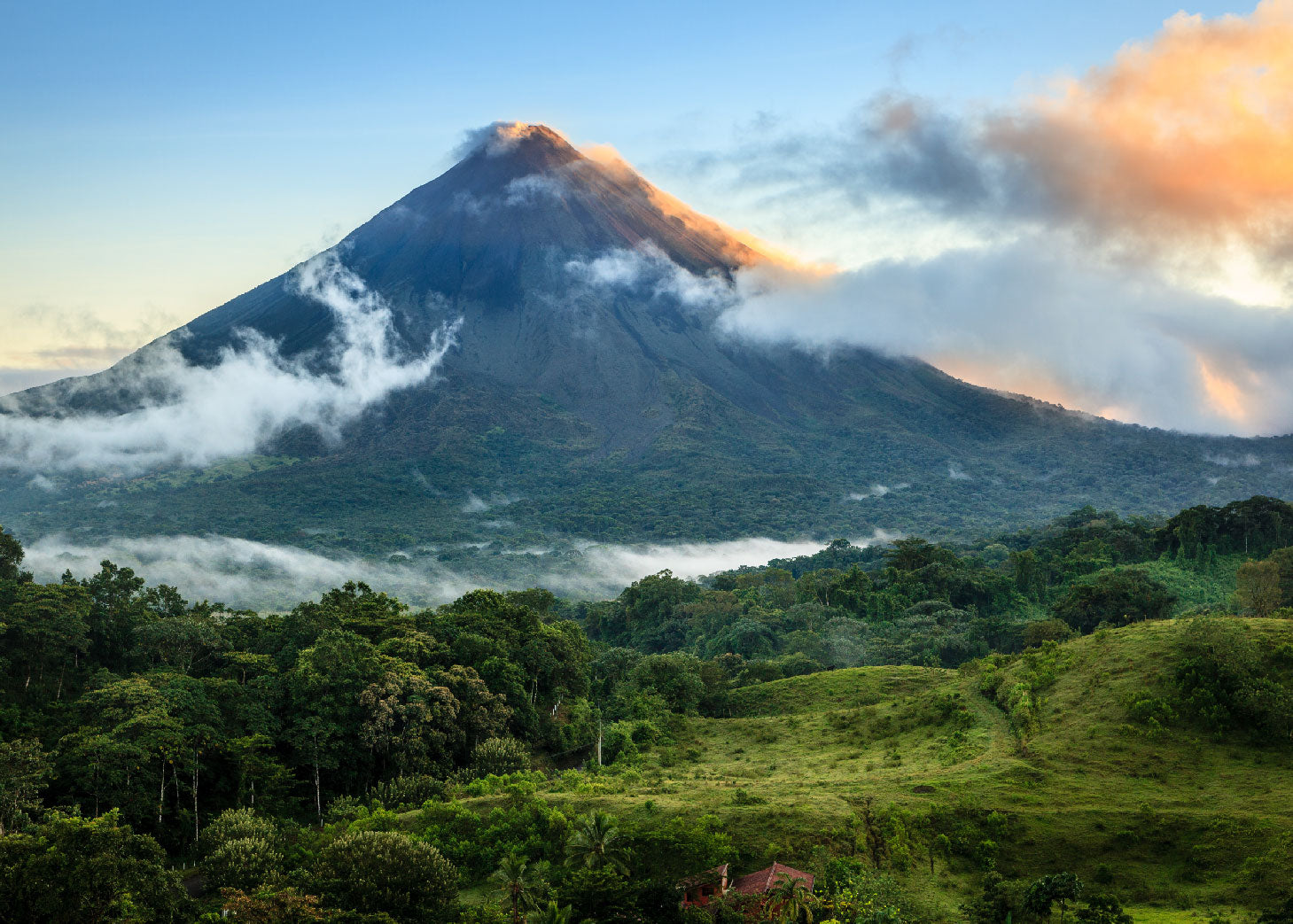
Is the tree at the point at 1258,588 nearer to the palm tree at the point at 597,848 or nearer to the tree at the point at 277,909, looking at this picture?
the palm tree at the point at 597,848

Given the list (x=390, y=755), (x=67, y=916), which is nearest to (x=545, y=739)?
(x=390, y=755)

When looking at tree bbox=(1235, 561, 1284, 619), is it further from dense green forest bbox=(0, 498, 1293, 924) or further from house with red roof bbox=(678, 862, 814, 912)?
house with red roof bbox=(678, 862, 814, 912)

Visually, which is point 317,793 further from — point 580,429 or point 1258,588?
point 580,429

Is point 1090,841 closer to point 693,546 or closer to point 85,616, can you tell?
point 85,616

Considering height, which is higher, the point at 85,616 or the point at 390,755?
the point at 85,616

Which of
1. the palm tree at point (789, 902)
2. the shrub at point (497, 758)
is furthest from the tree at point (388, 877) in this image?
the shrub at point (497, 758)

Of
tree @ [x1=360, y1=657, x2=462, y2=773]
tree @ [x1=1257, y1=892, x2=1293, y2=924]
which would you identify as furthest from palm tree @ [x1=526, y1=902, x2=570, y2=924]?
tree @ [x1=360, y1=657, x2=462, y2=773]

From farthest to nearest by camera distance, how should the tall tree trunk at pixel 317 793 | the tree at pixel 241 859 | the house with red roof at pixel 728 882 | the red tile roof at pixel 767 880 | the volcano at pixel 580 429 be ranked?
the volcano at pixel 580 429, the tall tree trunk at pixel 317 793, the tree at pixel 241 859, the house with red roof at pixel 728 882, the red tile roof at pixel 767 880
